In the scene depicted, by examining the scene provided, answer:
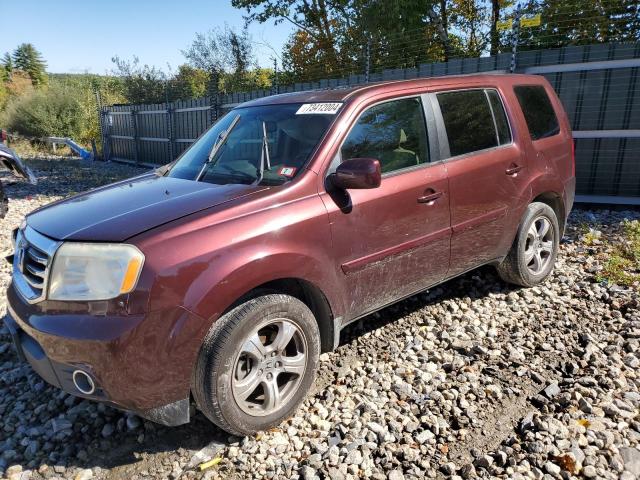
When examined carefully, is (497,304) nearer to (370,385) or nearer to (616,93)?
(370,385)

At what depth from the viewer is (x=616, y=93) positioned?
22.9 ft

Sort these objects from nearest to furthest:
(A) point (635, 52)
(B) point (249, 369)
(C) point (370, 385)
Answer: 1. (B) point (249, 369)
2. (C) point (370, 385)
3. (A) point (635, 52)

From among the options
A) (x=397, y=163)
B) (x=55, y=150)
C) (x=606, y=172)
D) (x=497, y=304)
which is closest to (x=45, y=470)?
(x=397, y=163)

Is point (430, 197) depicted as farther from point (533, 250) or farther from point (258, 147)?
point (533, 250)

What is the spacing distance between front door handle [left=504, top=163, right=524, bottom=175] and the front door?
78 cm

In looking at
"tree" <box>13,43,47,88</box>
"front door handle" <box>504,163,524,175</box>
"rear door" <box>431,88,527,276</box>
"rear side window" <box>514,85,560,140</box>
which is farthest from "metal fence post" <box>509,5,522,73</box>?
"tree" <box>13,43,47,88</box>

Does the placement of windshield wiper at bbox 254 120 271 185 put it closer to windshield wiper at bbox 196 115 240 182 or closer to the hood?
the hood

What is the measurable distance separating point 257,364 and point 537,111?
347 centimetres

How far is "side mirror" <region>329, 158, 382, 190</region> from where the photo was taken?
2684 mm

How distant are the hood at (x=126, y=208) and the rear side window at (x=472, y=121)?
5.45 feet

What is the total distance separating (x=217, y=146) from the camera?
346cm

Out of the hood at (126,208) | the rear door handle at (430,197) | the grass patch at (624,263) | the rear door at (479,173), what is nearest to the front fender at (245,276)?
the hood at (126,208)

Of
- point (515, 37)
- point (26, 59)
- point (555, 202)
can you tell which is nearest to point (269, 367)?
point (555, 202)

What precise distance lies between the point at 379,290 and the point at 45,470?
2.16 metres
